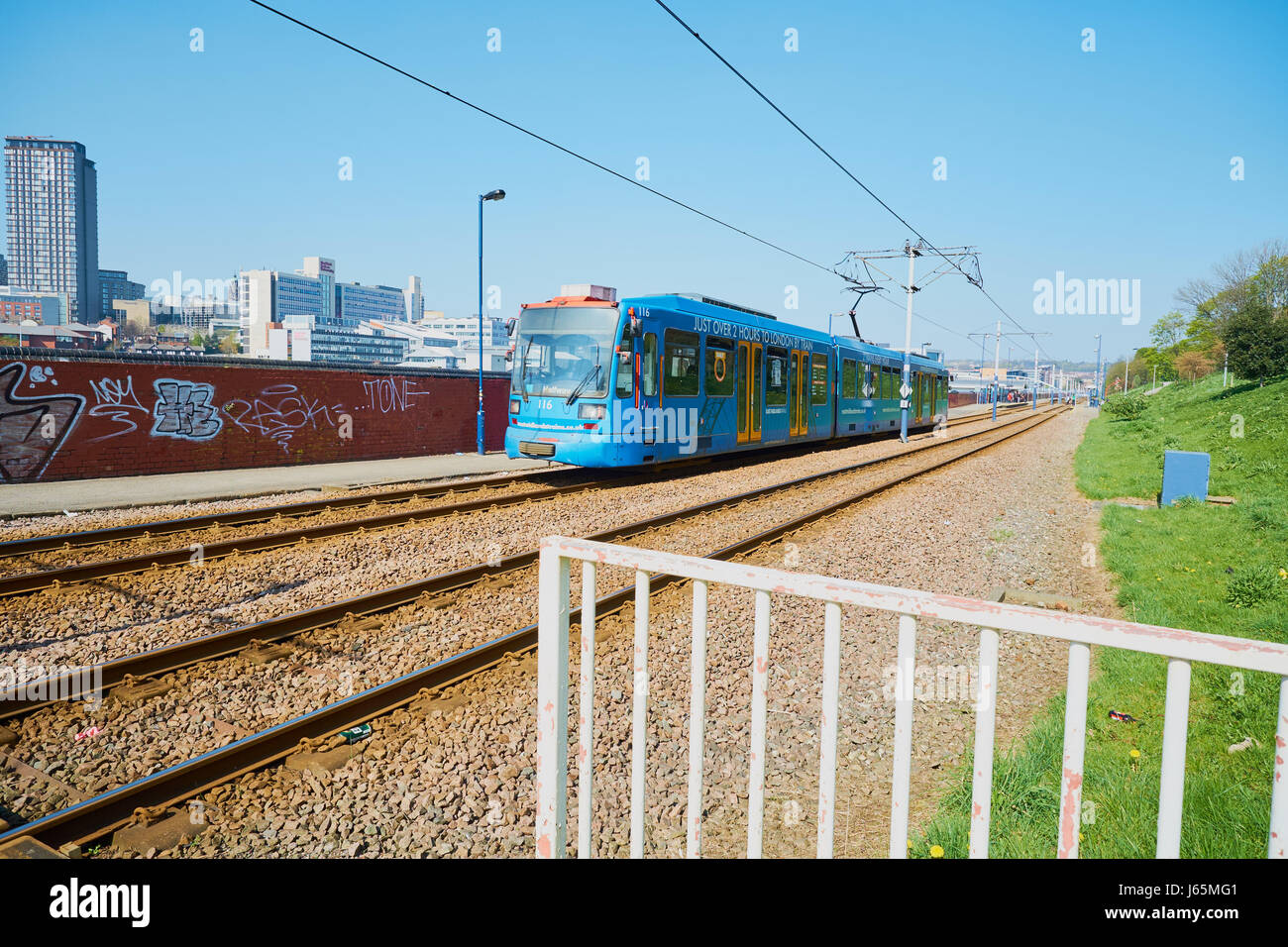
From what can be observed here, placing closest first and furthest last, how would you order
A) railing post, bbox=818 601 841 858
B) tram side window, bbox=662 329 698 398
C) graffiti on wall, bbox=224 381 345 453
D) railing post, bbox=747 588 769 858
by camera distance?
railing post, bbox=818 601 841 858
railing post, bbox=747 588 769 858
tram side window, bbox=662 329 698 398
graffiti on wall, bbox=224 381 345 453

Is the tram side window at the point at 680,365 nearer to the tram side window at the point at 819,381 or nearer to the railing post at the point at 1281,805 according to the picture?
the tram side window at the point at 819,381

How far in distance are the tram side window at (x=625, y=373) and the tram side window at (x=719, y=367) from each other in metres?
2.60

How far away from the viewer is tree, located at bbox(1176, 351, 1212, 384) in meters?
57.8

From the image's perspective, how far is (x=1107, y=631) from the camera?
71.0 inches

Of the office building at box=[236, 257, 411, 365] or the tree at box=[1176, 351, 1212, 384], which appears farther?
the office building at box=[236, 257, 411, 365]

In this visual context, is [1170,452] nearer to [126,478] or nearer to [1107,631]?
[1107,631]

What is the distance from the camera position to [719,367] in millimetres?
16984

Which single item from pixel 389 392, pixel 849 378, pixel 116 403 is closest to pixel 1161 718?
pixel 116 403

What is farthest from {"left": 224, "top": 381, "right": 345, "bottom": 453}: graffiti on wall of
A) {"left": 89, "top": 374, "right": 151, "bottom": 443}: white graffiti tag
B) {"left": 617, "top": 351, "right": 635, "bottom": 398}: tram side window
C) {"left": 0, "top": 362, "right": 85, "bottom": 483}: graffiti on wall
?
{"left": 617, "top": 351, "right": 635, "bottom": 398}: tram side window

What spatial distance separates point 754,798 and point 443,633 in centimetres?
480

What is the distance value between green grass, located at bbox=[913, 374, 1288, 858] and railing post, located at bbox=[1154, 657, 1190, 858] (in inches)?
77.6

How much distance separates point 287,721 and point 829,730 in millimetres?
3920

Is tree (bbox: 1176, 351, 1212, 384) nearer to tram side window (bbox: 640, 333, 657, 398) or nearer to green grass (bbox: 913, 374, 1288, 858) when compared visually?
green grass (bbox: 913, 374, 1288, 858)
